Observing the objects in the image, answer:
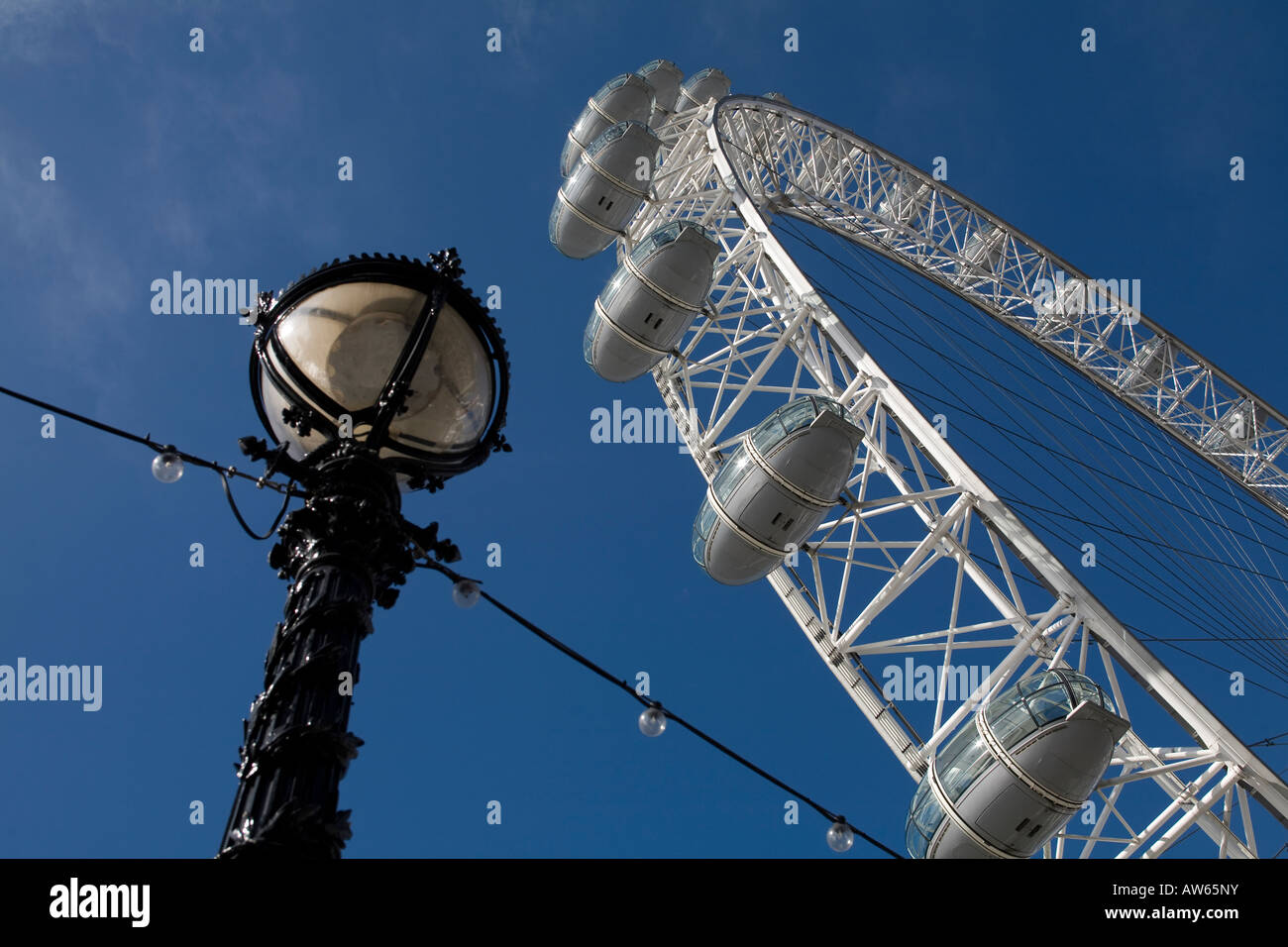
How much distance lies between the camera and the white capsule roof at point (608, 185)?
61.8 feet

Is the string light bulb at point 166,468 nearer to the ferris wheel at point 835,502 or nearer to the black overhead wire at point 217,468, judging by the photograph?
the black overhead wire at point 217,468

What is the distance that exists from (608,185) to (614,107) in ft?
14.9

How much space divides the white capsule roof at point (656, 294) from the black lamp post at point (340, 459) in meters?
10.9

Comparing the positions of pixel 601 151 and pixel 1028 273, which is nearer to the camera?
pixel 601 151

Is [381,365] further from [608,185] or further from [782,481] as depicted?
[608,185]

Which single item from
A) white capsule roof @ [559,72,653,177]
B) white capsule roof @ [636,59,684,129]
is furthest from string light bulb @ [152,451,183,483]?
white capsule roof @ [636,59,684,129]

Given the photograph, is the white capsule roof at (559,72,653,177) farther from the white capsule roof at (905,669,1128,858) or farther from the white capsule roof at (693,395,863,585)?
the white capsule roof at (905,669,1128,858)

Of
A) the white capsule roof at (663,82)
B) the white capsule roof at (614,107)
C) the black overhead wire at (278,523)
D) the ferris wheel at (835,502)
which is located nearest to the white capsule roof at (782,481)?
the ferris wheel at (835,502)
